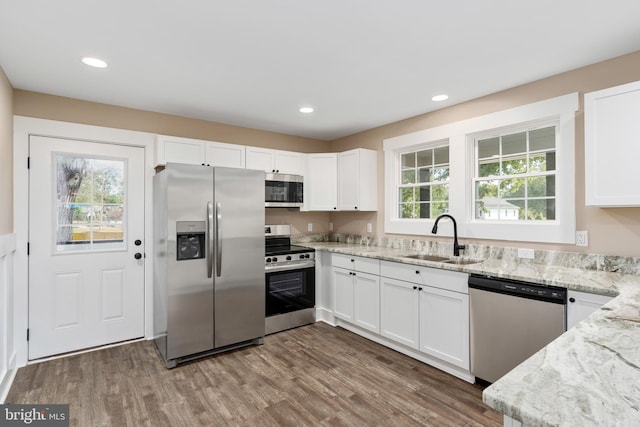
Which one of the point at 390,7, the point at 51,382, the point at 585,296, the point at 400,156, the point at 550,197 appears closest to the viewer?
the point at 390,7

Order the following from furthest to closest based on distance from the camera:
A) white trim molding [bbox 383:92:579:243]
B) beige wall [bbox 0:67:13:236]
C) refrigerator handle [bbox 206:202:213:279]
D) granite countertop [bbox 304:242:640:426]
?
refrigerator handle [bbox 206:202:213:279], white trim molding [bbox 383:92:579:243], beige wall [bbox 0:67:13:236], granite countertop [bbox 304:242:640:426]

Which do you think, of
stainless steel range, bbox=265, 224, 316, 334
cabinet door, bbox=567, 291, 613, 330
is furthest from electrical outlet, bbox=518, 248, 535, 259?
stainless steel range, bbox=265, 224, 316, 334

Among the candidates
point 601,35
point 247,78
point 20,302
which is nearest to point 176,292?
point 20,302

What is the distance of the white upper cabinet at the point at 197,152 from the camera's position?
3.40m

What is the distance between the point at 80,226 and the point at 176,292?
124cm

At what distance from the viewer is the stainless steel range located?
3.64m

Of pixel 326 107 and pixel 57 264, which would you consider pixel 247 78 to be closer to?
pixel 326 107

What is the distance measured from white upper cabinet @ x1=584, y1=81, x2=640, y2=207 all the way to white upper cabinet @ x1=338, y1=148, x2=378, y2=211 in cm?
226

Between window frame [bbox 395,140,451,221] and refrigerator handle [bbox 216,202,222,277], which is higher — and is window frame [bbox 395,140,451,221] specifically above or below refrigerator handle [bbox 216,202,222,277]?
above

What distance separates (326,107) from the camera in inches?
136

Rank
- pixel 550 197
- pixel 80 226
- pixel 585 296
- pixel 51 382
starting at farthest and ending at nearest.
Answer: pixel 80 226
pixel 550 197
pixel 51 382
pixel 585 296

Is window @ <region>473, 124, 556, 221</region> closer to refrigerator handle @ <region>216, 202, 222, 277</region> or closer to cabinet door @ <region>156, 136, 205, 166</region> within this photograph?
refrigerator handle @ <region>216, 202, 222, 277</region>

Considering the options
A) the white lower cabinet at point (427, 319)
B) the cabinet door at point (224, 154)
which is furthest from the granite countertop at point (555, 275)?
the cabinet door at point (224, 154)

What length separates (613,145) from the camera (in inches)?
83.6
